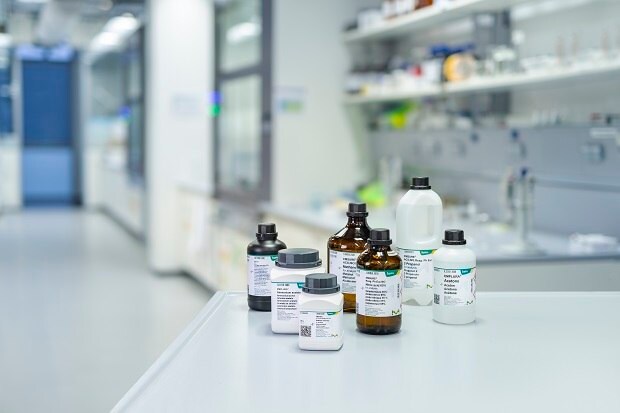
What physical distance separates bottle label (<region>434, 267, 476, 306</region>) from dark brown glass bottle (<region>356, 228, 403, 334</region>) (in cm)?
12

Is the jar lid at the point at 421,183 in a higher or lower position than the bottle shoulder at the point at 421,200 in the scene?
higher

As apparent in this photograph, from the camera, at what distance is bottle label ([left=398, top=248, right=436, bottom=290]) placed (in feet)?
5.64

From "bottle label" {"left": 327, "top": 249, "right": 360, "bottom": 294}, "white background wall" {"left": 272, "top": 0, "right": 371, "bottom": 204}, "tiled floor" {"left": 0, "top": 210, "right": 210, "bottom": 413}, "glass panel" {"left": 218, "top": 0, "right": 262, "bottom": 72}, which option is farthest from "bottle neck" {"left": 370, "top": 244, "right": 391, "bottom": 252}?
"glass panel" {"left": 218, "top": 0, "right": 262, "bottom": 72}

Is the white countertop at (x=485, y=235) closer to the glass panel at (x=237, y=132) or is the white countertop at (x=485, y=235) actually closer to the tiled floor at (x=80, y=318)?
the glass panel at (x=237, y=132)

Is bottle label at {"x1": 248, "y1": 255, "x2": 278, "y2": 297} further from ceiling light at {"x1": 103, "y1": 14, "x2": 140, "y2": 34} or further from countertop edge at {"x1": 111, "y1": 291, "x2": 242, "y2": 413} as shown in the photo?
ceiling light at {"x1": 103, "y1": 14, "x2": 140, "y2": 34}

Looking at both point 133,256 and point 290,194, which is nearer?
point 290,194

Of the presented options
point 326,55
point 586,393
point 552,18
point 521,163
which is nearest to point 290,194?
point 326,55

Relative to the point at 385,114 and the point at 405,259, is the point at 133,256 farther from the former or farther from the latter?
the point at 405,259

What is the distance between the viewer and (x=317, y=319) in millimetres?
1425

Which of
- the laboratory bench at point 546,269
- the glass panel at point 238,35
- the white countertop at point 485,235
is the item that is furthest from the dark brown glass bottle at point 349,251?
the glass panel at point 238,35

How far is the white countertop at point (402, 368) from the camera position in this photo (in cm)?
117

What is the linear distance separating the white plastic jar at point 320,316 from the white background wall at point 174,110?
5.23 meters

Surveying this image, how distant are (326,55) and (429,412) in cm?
376

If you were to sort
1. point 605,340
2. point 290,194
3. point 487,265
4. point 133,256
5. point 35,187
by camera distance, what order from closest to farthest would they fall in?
point 605,340 < point 487,265 < point 290,194 < point 133,256 < point 35,187
